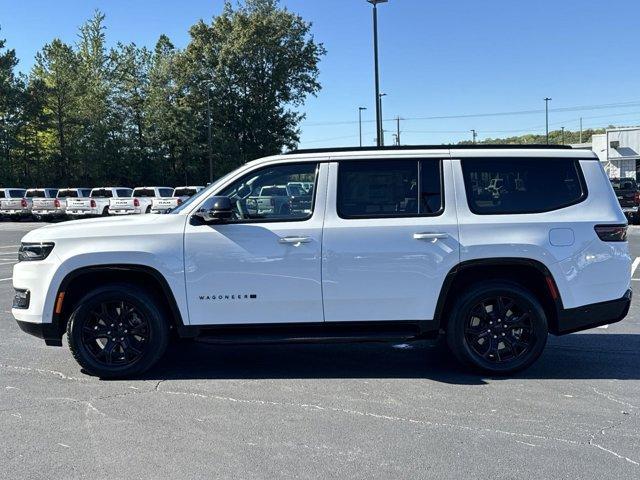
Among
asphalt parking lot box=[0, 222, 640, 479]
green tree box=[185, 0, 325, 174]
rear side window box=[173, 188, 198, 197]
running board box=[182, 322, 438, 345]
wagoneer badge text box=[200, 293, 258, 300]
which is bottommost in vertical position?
asphalt parking lot box=[0, 222, 640, 479]

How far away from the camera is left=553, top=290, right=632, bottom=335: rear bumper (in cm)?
533

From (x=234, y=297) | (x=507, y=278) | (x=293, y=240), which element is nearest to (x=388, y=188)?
(x=293, y=240)

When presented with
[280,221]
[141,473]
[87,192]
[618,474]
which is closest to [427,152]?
[280,221]

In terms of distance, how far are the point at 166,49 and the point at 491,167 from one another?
169ft

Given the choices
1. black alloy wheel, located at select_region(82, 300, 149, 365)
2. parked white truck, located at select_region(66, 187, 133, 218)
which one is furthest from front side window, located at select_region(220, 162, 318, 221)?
parked white truck, located at select_region(66, 187, 133, 218)

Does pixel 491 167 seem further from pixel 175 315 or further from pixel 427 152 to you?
pixel 175 315

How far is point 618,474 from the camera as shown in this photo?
3557mm

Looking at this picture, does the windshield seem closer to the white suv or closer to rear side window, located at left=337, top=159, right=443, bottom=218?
the white suv

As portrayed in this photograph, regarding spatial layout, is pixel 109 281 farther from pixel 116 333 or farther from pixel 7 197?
pixel 7 197

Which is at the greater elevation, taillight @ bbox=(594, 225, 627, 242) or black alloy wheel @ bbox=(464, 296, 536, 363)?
taillight @ bbox=(594, 225, 627, 242)

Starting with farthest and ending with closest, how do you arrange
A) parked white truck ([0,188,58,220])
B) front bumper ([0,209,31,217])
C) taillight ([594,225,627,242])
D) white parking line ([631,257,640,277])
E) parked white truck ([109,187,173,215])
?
front bumper ([0,209,31,217]) < parked white truck ([0,188,58,220]) < parked white truck ([109,187,173,215]) < white parking line ([631,257,640,277]) < taillight ([594,225,627,242])

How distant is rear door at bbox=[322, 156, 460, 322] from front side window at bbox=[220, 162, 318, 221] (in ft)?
0.77

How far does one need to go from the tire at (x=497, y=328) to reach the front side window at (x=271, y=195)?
1.68 m

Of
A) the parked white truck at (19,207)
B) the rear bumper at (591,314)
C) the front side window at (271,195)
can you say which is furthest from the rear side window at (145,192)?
the rear bumper at (591,314)
